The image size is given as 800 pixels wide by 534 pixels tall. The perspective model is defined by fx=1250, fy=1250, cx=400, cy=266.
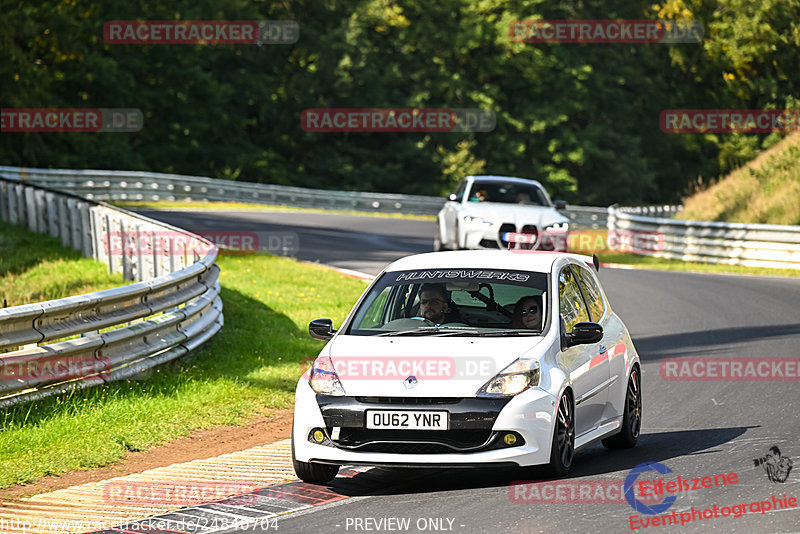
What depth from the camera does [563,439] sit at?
8125 mm

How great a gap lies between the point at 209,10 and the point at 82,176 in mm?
21203

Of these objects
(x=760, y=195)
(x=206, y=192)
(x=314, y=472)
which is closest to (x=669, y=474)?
(x=314, y=472)

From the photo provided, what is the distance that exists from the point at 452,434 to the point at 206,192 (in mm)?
40139

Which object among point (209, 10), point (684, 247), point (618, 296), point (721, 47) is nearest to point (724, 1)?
point (721, 47)

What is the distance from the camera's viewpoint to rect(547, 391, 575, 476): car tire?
26.1 feet

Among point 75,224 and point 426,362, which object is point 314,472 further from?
point 75,224

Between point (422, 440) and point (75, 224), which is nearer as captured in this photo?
point (422, 440)

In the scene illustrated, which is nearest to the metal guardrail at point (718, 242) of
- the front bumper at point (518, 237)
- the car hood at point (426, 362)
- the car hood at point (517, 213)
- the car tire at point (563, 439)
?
the car hood at point (517, 213)

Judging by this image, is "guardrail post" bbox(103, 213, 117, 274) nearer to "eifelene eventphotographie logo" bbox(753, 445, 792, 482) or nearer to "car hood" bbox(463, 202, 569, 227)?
"car hood" bbox(463, 202, 569, 227)

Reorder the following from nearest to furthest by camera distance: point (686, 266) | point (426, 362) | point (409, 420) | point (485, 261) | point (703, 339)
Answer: point (409, 420) → point (426, 362) → point (485, 261) → point (703, 339) → point (686, 266)

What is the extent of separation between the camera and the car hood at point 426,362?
308 inches

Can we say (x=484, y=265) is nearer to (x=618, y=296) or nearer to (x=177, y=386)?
(x=177, y=386)

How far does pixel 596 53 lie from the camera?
70.9 m

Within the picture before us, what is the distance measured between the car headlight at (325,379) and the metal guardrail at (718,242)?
22134 millimetres
